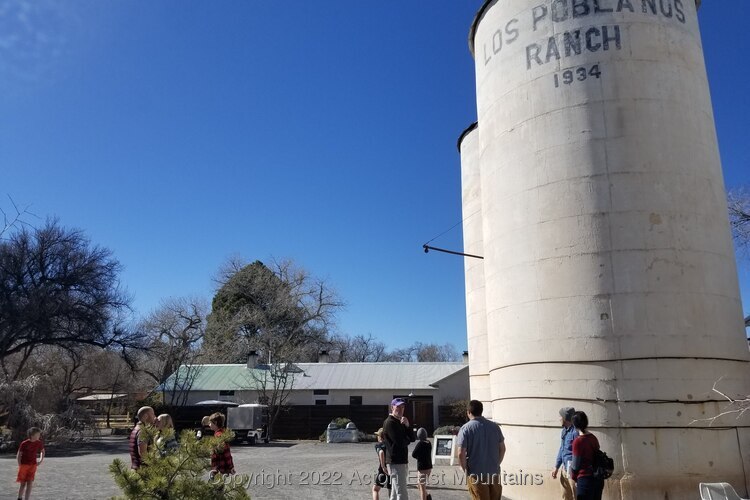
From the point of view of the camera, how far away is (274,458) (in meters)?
20.8

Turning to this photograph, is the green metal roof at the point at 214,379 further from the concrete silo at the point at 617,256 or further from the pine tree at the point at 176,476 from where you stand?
the pine tree at the point at 176,476

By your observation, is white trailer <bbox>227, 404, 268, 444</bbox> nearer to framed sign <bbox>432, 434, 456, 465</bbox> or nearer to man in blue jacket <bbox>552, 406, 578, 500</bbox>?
framed sign <bbox>432, 434, 456, 465</bbox>

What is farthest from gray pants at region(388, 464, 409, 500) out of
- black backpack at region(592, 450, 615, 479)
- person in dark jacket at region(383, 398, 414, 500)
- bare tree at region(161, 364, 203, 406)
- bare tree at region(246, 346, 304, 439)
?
bare tree at region(161, 364, 203, 406)

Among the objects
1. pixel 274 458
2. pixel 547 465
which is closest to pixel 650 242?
pixel 547 465

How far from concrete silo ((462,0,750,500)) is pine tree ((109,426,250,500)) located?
710cm

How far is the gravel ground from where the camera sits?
1201 cm

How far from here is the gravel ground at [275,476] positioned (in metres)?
12.0

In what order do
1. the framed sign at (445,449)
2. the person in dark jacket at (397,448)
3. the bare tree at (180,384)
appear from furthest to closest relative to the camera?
the bare tree at (180,384)
the framed sign at (445,449)
the person in dark jacket at (397,448)

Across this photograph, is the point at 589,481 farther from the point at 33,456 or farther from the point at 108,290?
the point at 108,290

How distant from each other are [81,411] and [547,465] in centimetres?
2298

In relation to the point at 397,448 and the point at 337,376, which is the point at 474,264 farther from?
the point at 337,376

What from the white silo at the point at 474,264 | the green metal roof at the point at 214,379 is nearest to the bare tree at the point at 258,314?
the green metal roof at the point at 214,379

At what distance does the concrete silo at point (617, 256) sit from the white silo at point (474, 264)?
6389mm

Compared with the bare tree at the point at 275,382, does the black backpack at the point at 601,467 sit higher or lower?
lower
